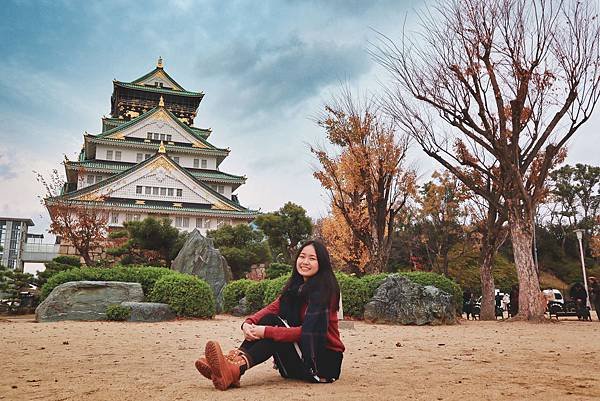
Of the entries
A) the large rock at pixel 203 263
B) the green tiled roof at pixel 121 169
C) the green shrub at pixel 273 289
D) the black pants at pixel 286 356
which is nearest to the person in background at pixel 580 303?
the green shrub at pixel 273 289

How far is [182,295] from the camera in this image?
10469 mm

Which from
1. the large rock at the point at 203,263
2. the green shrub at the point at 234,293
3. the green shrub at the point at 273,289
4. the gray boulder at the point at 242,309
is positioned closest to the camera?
the green shrub at the point at 273,289

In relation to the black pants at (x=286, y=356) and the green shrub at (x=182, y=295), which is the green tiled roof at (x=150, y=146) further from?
the black pants at (x=286, y=356)

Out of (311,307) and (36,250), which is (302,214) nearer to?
(36,250)

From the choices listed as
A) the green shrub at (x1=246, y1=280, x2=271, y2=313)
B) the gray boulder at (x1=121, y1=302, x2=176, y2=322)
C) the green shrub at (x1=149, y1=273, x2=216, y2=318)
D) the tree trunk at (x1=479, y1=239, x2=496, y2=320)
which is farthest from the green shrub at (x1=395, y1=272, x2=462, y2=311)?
the gray boulder at (x1=121, y1=302, x2=176, y2=322)

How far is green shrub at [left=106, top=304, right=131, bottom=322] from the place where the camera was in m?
9.59

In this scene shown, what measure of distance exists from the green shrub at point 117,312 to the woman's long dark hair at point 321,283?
7324mm

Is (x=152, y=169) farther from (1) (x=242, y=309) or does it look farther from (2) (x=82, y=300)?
(2) (x=82, y=300)

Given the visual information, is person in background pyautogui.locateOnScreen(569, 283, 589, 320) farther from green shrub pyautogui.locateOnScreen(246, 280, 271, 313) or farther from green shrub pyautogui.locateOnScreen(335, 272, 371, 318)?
green shrub pyautogui.locateOnScreen(246, 280, 271, 313)

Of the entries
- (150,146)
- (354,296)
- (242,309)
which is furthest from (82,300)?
(150,146)

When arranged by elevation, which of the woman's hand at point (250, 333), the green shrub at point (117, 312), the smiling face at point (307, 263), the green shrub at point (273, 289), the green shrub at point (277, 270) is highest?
the green shrub at point (277, 270)

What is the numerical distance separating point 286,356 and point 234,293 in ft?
38.8

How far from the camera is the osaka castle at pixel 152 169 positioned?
107ft

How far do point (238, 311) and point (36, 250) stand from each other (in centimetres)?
2373
